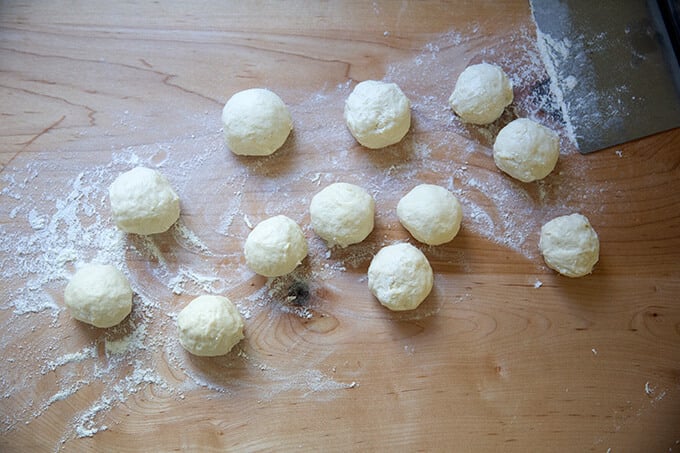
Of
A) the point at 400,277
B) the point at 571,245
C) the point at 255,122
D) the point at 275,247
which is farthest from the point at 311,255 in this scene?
the point at 571,245

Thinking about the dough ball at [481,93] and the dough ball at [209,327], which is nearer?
the dough ball at [209,327]

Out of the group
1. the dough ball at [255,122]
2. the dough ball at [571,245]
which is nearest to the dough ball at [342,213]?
the dough ball at [255,122]

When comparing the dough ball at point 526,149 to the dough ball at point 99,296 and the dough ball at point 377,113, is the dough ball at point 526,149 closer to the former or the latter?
the dough ball at point 377,113

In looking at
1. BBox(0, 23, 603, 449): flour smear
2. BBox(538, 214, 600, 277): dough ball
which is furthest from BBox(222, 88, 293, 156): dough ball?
BBox(538, 214, 600, 277): dough ball

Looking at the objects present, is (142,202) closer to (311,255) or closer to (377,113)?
(311,255)

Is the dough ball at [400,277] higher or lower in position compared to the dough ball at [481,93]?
lower

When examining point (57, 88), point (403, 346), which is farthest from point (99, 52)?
point (403, 346)

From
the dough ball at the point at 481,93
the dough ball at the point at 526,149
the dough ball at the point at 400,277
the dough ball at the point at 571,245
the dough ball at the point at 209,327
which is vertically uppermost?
the dough ball at the point at 481,93
